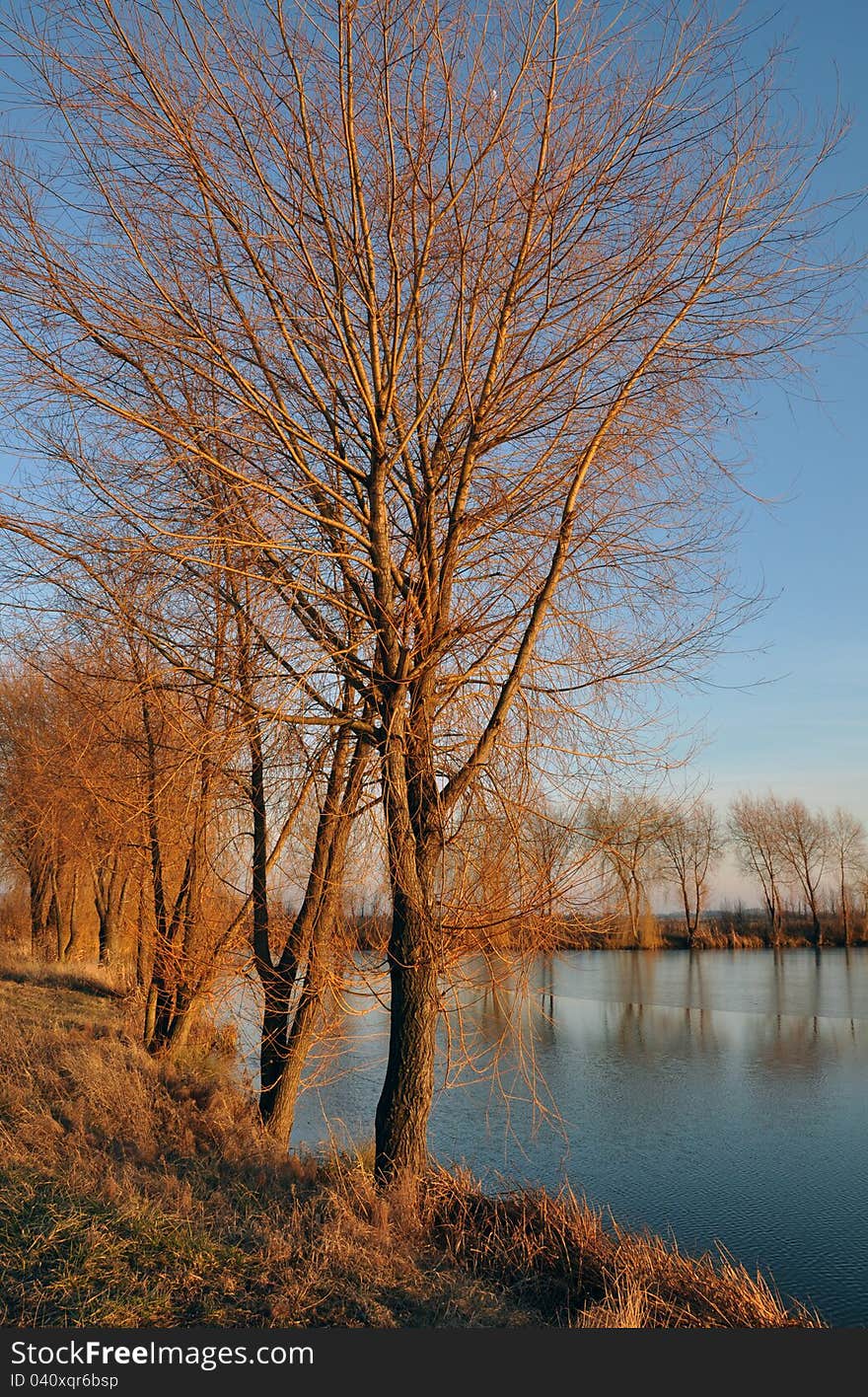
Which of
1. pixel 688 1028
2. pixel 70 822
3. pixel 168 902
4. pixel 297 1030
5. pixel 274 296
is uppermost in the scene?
pixel 274 296

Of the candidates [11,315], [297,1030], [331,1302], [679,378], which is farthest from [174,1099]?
[679,378]

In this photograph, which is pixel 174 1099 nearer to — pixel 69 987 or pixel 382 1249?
pixel 382 1249

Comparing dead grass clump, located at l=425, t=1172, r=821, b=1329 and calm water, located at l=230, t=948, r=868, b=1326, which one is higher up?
dead grass clump, located at l=425, t=1172, r=821, b=1329

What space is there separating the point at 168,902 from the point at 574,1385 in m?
8.01

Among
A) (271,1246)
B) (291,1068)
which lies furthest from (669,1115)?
(271,1246)

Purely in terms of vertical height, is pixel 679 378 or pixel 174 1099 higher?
pixel 679 378

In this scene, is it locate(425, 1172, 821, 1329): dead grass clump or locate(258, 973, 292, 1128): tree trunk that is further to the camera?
locate(258, 973, 292, 1128): tree trunk

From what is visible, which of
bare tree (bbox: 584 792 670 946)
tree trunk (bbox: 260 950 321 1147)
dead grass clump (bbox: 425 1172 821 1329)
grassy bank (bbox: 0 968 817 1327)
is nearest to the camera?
grassy bank (bbox: 0 968 817 1327)

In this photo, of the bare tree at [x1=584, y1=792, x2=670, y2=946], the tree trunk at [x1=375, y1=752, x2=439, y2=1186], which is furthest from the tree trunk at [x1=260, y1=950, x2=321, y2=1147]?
the bare tree at [x1=584, y1=792, x2=670, y2=946]

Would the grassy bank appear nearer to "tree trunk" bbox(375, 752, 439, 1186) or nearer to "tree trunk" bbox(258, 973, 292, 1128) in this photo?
"tree trunk" bbox(375, 752, 439, 1186)

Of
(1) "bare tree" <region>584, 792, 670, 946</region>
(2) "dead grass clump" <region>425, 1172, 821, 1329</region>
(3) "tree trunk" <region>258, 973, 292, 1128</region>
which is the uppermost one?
(1) "bare tree" <region>584, 792, 670, 946</region>

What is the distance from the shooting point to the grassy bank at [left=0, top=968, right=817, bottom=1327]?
3635 mm

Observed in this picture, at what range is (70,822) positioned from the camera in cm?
972

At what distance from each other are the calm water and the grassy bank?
25.9 inches
